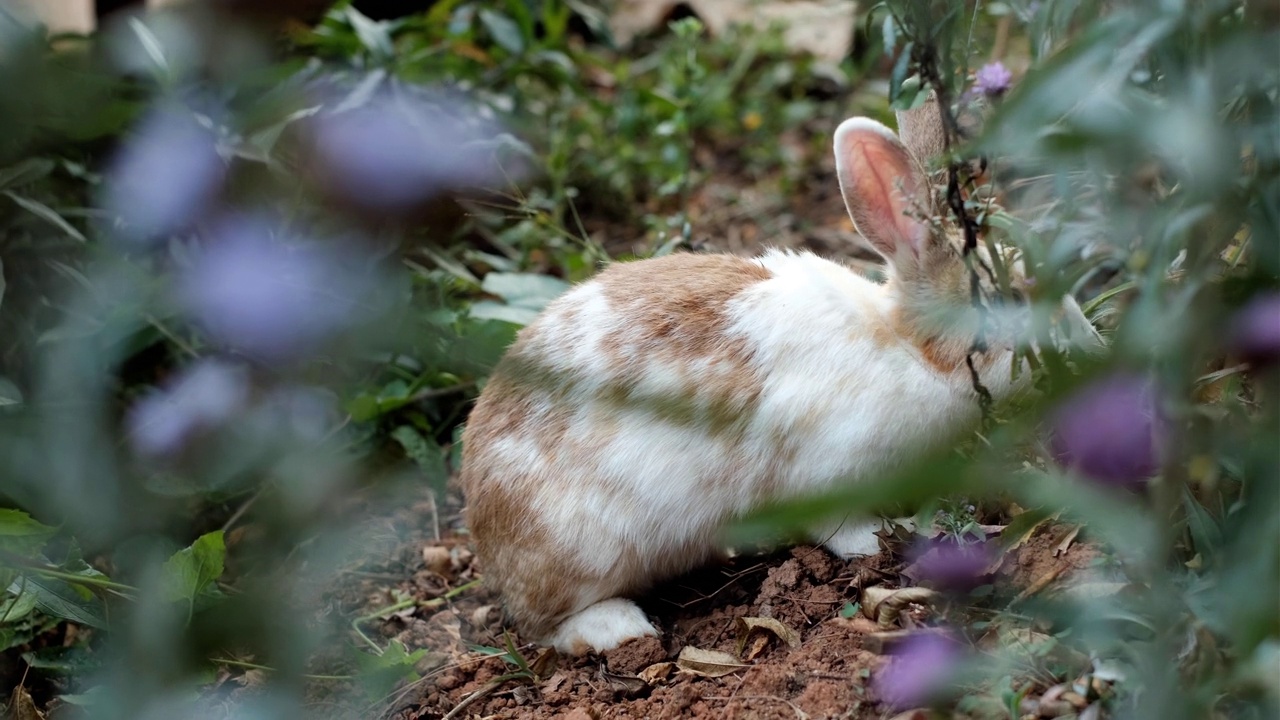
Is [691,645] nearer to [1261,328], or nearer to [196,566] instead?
[196,566]

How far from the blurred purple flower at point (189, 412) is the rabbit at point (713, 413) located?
699 mm

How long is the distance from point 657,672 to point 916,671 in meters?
0.83

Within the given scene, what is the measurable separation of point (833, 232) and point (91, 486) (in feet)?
12.3

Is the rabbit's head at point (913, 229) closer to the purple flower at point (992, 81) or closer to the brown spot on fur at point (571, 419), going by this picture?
the purple flower at point (992, 81)

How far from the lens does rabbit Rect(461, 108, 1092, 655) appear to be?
103 inches

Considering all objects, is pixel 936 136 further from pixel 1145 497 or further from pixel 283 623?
pixel 283 623

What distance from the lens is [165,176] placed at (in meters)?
2.80

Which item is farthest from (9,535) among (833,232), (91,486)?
(833,232)

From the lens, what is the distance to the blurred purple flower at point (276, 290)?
989mm

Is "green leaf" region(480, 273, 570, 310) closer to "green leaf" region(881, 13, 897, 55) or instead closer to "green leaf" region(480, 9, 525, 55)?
"green leaf" region(480, 9, 525, 55)

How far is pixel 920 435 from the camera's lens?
2633 millimetres

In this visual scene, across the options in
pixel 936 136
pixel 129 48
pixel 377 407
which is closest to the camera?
pixel 936 136

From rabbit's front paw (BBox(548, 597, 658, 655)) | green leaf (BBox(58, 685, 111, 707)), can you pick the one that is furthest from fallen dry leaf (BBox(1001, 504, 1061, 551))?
green leaf (BBox(58, 685, 111, 707))

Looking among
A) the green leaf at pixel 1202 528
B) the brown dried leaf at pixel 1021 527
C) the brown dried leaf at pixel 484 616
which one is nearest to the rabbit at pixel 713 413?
the brown dried leaf at pixel 484 616
